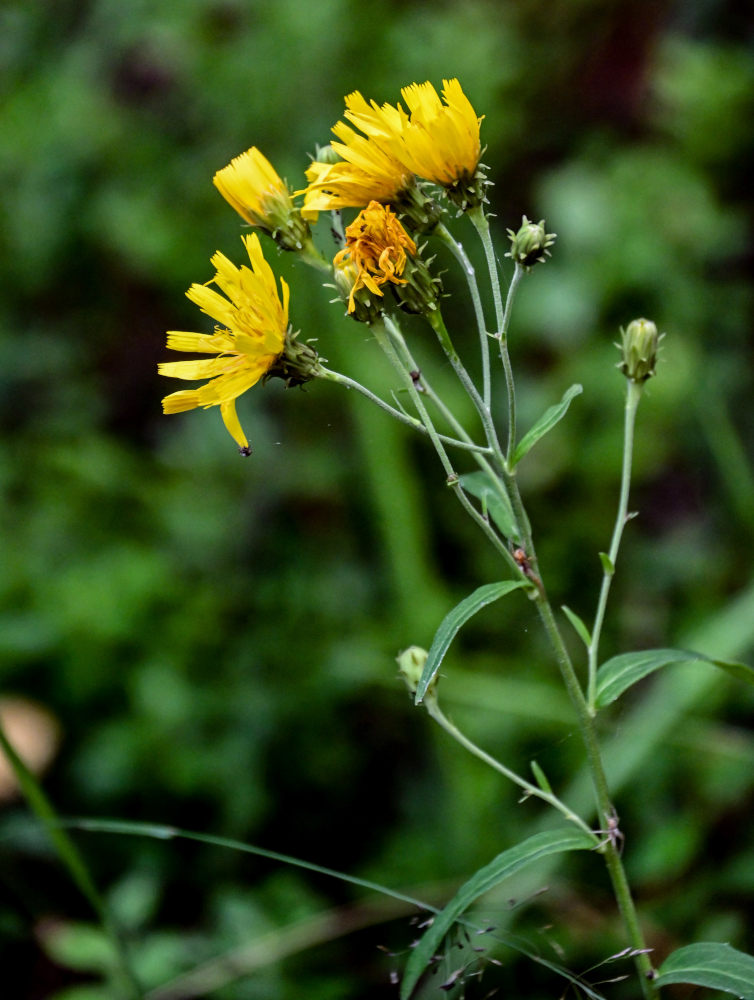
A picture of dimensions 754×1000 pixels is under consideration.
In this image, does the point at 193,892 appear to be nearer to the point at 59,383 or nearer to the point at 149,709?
the point at 149,709

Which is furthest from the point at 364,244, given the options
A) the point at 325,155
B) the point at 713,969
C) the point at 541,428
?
the point at 713,969

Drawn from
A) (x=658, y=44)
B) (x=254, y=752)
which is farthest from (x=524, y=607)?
(x=658, y=44)

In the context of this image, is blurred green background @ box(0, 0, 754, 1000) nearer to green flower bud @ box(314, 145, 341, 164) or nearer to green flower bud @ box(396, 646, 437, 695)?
green flower bud @ box(396, 646, 437, 695)

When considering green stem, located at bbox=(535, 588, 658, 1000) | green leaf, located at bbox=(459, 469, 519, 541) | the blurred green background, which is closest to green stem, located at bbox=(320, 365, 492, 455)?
green leaf, located at bbox=(459, 469, 519, 541)

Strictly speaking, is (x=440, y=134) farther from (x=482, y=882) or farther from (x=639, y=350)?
(x=482, y=882)

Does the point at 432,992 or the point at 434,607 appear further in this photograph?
the point at 434,607
